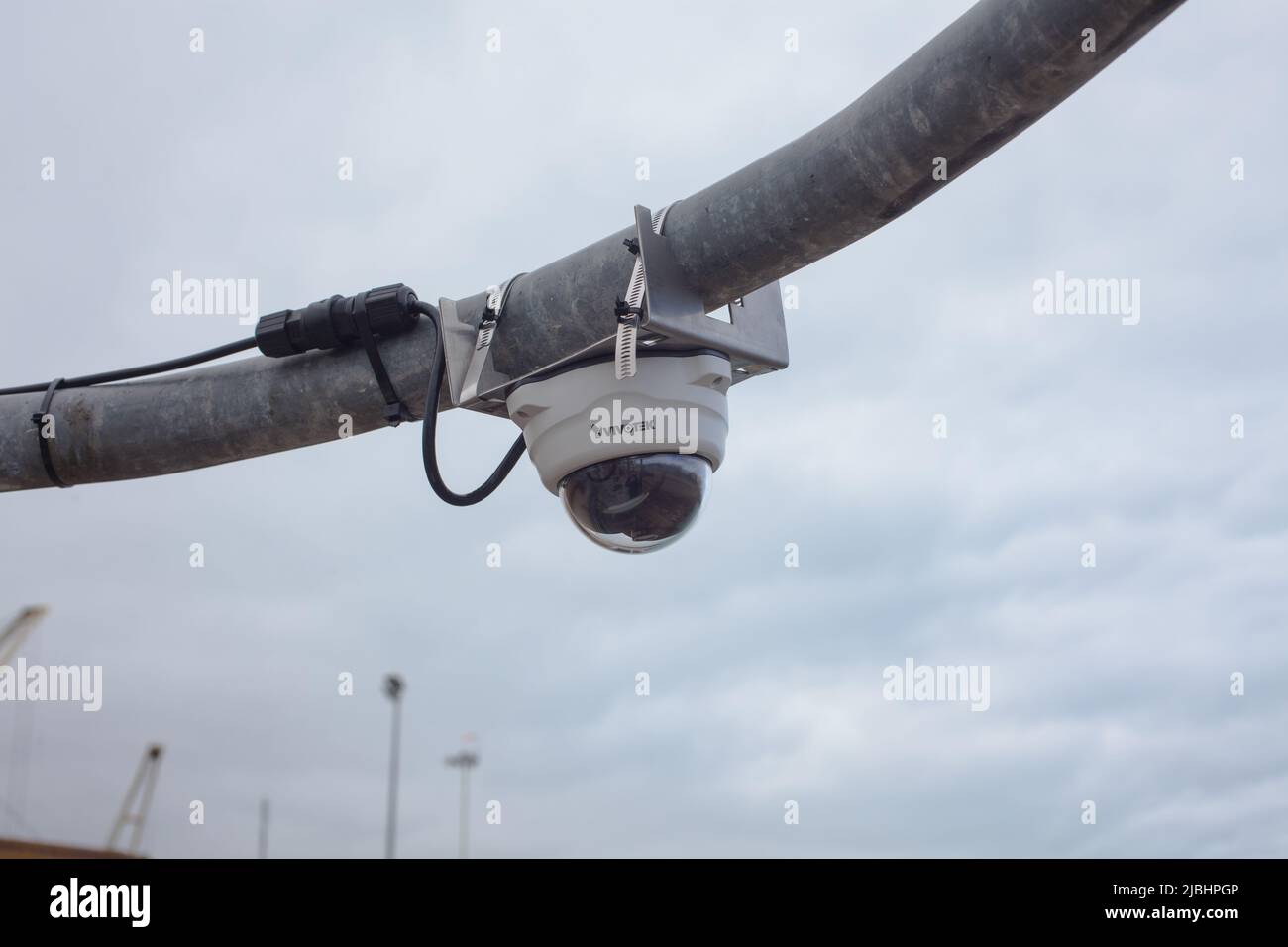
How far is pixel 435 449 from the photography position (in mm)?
2498

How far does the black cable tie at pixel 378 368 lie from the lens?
8.70ft

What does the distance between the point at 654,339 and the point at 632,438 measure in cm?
20

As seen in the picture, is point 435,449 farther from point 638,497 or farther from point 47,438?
point 47,438

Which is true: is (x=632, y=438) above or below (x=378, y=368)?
below

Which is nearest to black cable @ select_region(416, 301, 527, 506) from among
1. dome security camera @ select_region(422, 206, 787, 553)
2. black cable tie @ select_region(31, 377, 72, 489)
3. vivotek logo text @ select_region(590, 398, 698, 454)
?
dome security camera @ select_region(422, 206, 787, 553)

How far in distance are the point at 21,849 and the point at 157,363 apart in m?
31.1

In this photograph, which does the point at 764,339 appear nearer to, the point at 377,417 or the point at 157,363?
the point at 377,417

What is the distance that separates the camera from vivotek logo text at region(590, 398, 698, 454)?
248 cm

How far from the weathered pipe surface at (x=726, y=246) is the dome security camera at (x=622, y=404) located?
0.19ft
